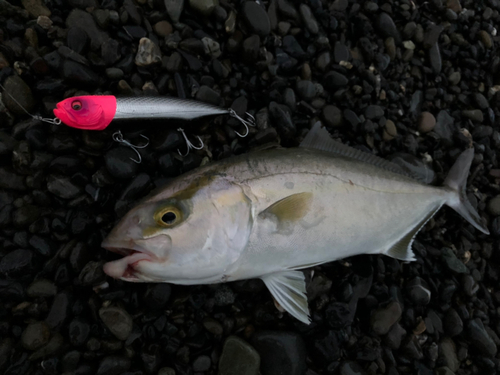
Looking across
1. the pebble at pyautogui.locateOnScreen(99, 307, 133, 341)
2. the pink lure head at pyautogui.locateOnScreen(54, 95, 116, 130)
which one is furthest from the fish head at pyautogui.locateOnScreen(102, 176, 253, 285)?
the pink lure head at pyautogui.locateOnScreen(54, 95, 116, 130)

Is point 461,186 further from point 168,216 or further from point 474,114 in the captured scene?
point 168,216

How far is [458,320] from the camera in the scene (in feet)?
8.27

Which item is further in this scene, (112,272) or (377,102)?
(377,102)

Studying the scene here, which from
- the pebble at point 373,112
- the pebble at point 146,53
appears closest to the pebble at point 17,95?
the pebble at point 146,53

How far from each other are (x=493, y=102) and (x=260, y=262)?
10.3ft

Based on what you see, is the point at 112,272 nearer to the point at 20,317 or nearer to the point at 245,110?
the point at 20,317

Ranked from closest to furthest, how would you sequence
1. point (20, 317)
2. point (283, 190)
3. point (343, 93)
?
point (283, 190) < point (20, 317) < point (343, 93)

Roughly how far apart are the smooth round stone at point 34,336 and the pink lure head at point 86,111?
135 centimetres

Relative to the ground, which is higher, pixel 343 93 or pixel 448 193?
pixel 343 93

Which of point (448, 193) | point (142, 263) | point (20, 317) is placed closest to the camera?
point (142, 263)

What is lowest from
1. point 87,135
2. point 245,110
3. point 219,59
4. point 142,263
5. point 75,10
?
point 142,263

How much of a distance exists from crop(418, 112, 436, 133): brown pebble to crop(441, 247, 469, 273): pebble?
3.72 feet

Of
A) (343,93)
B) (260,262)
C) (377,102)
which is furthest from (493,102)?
(260,262)

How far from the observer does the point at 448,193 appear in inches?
93.3
